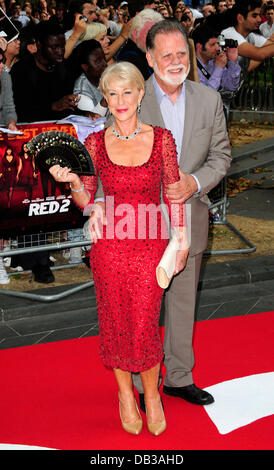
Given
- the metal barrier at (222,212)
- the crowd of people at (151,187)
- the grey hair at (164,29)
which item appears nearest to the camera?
the crowd of people at (151,187)

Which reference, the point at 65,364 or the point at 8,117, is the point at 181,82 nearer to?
the point at 65,364

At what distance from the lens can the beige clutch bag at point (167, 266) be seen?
366 cm

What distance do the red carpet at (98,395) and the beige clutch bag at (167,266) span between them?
3.23ft

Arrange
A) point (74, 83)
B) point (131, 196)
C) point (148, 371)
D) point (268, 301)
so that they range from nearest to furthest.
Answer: point (131, 196)
point (148, 371)
point (268, 301)
point (74, 83)

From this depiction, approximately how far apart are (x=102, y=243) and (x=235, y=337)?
216 cm

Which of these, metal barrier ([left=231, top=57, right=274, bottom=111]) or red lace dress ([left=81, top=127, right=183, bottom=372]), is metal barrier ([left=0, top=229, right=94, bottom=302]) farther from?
metal barrier ([left=231, top=57, right=274, bottom=111])

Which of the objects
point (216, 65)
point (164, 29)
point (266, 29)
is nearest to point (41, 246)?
point (216, 65)

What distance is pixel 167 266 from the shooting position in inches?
145

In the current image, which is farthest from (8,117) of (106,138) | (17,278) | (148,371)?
(148,371)

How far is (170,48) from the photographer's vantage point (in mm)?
3855

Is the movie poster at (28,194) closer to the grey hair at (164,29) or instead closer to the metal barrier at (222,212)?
the metal barrier at (222,212)

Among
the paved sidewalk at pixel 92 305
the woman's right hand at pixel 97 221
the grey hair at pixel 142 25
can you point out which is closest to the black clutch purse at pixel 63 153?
the woman's right hand at pixel 97 221

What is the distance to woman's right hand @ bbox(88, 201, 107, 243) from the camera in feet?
12.3

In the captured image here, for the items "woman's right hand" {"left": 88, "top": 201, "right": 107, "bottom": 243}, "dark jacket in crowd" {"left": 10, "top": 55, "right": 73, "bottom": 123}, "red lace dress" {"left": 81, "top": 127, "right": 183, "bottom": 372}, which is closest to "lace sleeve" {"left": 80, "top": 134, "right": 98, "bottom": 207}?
"red lace dress" {"left": 81, "top": 127, "right": 183, "bottom": 372}
